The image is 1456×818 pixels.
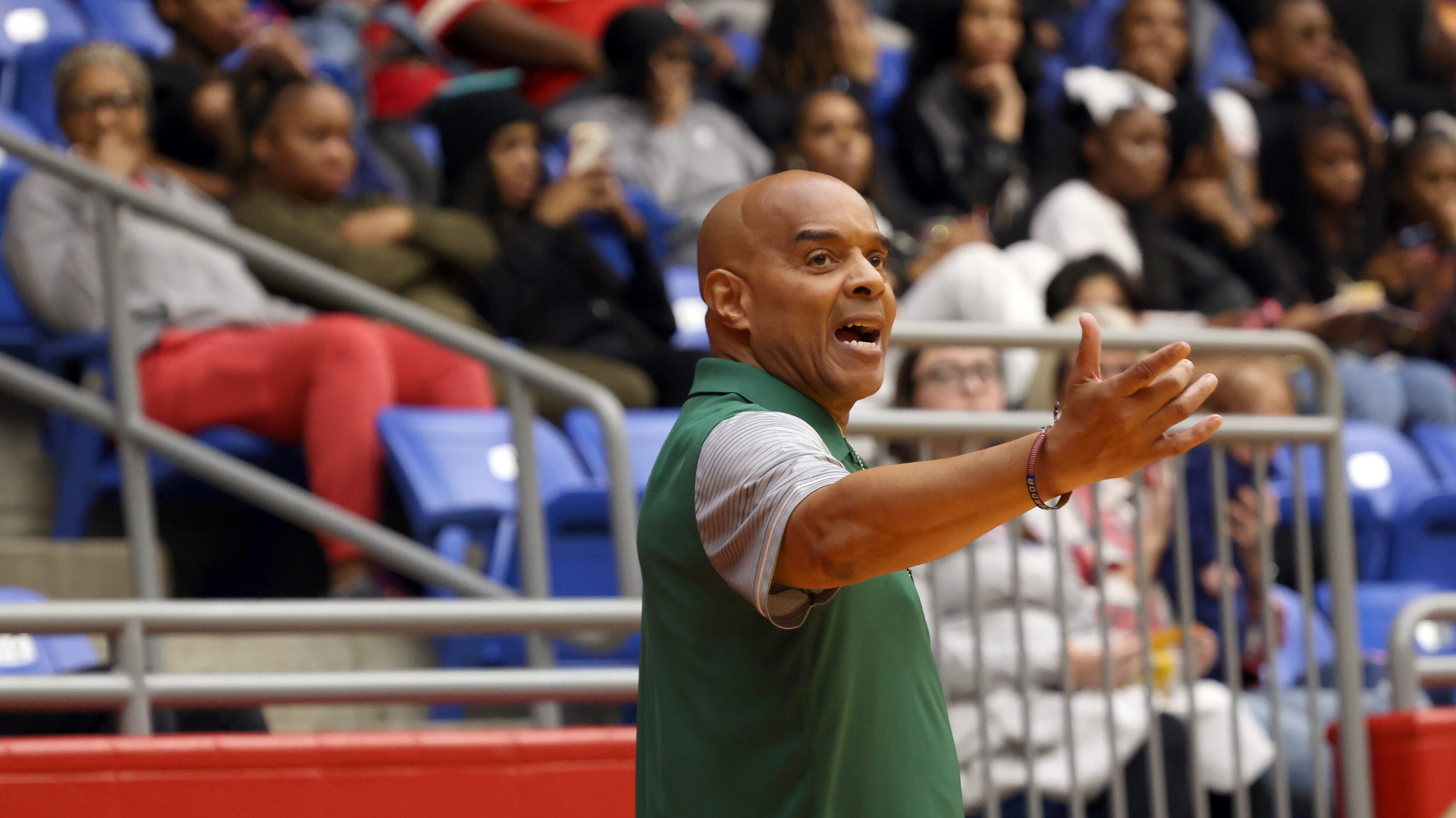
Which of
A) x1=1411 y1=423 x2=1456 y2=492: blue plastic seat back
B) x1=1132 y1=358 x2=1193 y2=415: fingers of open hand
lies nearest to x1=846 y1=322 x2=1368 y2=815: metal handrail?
x1=1132 y1=358 x2=1193 y2=415: fingers of open hand

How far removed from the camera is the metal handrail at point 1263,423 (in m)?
3.33

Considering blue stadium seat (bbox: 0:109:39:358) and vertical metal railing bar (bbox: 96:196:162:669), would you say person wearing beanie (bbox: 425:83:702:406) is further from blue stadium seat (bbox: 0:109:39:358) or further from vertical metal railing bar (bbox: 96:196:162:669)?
vertical metal railing bar (bbox: 96:196:162:669)

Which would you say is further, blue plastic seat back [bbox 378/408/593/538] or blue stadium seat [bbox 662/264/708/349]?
blue stadium seat [bbox 662/264/708/349]

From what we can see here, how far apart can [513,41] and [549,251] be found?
62.2 inches

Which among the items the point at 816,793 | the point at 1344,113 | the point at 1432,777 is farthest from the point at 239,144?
the point at 1344,113

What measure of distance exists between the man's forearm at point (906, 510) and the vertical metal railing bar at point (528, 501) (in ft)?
7.34

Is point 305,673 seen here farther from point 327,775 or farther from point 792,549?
point 792,549

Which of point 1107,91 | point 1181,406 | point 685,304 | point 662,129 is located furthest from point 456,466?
point 1107,91

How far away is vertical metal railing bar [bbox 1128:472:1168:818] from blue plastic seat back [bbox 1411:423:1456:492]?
10.3 ft

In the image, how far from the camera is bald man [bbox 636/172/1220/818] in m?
1.53

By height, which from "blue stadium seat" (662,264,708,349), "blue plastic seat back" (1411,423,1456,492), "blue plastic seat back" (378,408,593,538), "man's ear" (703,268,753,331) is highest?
"blue stadium seat" (662,264,708,349)

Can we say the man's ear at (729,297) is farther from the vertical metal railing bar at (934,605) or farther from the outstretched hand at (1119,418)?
the vertical metal railing bar at (934,605)

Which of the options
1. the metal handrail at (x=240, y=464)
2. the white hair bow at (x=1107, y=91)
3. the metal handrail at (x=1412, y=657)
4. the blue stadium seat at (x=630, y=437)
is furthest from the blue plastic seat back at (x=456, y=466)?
the white hair bow at (x=1107, y=91)

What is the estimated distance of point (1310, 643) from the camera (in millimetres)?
3564
